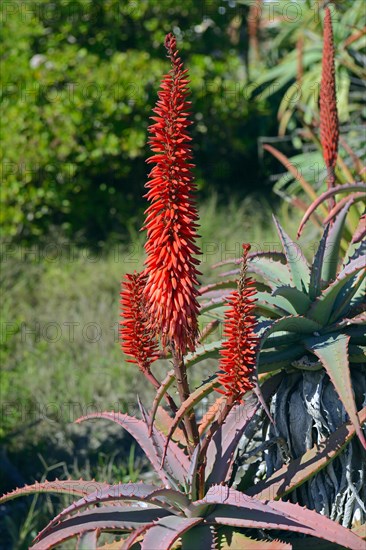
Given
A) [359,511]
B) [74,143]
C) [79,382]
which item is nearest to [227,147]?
[74,143]

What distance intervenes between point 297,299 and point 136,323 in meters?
0.62

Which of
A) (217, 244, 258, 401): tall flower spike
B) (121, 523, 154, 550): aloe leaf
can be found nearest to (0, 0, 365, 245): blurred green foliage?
(217, 244, 258, 401): tall flower spike

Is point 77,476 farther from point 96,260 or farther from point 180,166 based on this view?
point 96,260

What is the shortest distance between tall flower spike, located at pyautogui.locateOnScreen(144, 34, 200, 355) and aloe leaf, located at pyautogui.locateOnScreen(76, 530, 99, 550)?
60 cm

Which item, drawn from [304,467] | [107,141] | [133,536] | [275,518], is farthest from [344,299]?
[107,141]

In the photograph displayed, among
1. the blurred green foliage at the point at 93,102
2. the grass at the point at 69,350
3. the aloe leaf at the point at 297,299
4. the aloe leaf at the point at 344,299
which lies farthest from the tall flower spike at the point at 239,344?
the blurred green foliage at the point at 93,102

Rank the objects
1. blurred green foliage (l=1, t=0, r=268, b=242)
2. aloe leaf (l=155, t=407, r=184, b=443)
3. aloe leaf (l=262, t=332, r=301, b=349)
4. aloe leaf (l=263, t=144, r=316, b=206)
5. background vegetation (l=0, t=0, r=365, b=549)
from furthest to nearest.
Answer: blurred green foliage (l=1, t=0, r=268, b=242) < background vegetation (l=0, t=0, r=365, b=549) < aloe leaf (l=263, t=144, r=316, b=206) < aloe leaf (l=155, t=407, r=184, b=443) < aloe leaf (l=262, t=332, r=301, b=349)

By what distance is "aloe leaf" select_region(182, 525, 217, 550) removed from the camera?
7.31ft

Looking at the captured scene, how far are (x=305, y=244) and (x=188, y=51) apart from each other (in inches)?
92.1

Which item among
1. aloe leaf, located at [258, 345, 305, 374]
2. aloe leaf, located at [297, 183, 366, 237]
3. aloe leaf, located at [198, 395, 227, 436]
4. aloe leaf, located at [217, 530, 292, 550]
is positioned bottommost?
aloe leaf, located at [217, 530, 292, 550]

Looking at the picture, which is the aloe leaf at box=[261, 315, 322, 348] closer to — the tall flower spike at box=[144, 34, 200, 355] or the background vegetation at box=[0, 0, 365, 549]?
the tall flower spike at box=[144, 34, 200, 355]

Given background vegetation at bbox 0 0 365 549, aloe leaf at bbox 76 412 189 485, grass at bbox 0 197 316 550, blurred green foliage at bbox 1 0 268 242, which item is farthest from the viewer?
blurred green foliage at bbox 1 0 268 242

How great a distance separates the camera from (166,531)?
2.18m

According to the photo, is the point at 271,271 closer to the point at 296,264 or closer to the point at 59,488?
the point at 296,264
